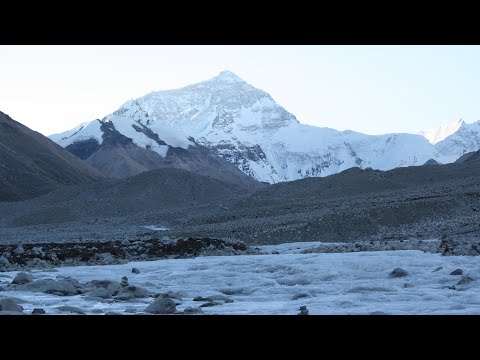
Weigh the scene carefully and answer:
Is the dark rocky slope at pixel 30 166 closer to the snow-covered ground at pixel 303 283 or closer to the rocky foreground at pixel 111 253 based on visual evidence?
the rocky foreground at pixel 111 253

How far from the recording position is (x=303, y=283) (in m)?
13.9

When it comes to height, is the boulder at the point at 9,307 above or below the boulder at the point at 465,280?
below

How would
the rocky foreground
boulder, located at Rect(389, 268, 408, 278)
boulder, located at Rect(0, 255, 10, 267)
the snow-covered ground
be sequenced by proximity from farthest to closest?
the rocky foreground, boulder, located at Rect(0, 255, 10, 267), boulder, located at Rect(389, 268, 408, 278), the snow-covered ground

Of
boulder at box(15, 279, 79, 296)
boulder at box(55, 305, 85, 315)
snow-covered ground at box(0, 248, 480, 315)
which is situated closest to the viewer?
boulder at box(55, 305, 85, 315)

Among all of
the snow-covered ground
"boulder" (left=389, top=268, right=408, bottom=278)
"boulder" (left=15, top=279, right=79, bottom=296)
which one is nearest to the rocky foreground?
the snow-covered ground

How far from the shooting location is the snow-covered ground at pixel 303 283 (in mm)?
9789

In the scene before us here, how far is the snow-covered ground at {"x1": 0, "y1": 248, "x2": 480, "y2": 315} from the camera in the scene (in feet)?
32.1

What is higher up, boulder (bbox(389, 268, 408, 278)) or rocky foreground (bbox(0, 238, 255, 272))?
rocky foreground (bbox(0, 238, 255, 272))

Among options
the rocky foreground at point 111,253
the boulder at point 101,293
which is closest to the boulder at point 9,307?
the boulder at point 101,293

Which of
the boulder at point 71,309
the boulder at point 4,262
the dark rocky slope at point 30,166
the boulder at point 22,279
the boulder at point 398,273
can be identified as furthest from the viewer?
the dark rocky slope at point 30,166

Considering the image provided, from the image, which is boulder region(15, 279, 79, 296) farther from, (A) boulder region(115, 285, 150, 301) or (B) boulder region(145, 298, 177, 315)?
(B) boulder region(145, 298, 177, 315)

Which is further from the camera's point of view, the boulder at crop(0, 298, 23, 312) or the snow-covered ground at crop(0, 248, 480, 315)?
the snow-covered ground at crop(0, 248, 480, 315)
